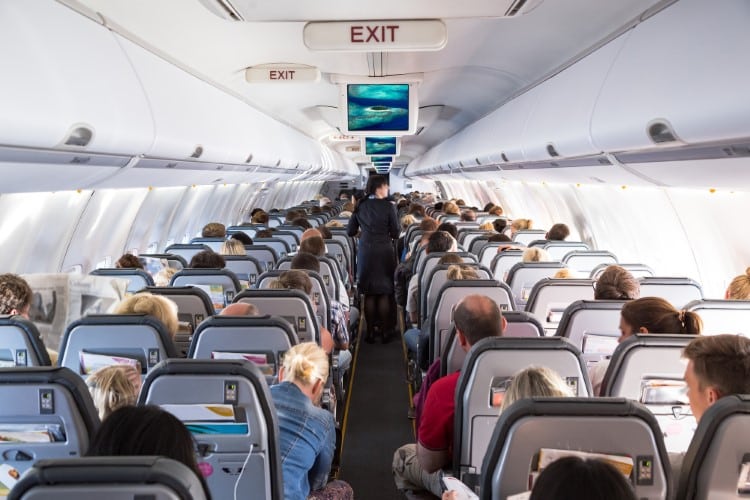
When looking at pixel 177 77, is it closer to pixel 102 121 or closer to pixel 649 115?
pixel 102 121

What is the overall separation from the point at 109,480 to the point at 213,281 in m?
4.83

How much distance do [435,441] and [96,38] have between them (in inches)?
155

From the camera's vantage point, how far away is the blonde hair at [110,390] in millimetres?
3184

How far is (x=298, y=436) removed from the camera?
11.7ft

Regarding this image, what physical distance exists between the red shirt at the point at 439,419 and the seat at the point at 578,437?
143cm

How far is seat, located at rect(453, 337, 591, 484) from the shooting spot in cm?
348

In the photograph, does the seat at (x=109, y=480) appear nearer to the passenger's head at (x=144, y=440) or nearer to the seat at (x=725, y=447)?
the passenger's head at (x=144, y=440)

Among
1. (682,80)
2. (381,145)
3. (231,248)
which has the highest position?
(381,145)

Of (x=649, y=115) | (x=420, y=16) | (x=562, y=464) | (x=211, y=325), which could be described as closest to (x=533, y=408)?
(x=562, y=464)

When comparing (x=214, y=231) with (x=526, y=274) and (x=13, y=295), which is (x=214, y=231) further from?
(x=13, y=295)

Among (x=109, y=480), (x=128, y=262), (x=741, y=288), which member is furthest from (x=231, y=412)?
(x=128, y=262)

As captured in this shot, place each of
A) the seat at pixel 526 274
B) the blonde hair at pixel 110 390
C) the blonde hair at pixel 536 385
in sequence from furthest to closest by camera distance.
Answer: the seat at pixel 526 274 → the blonde hair at pixel 110 390 → the blonde hair at pixel 536 385

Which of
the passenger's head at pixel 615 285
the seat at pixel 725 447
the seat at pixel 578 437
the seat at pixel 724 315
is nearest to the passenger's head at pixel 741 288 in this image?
the seat at pixel 724 315

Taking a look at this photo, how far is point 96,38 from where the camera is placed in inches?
211
